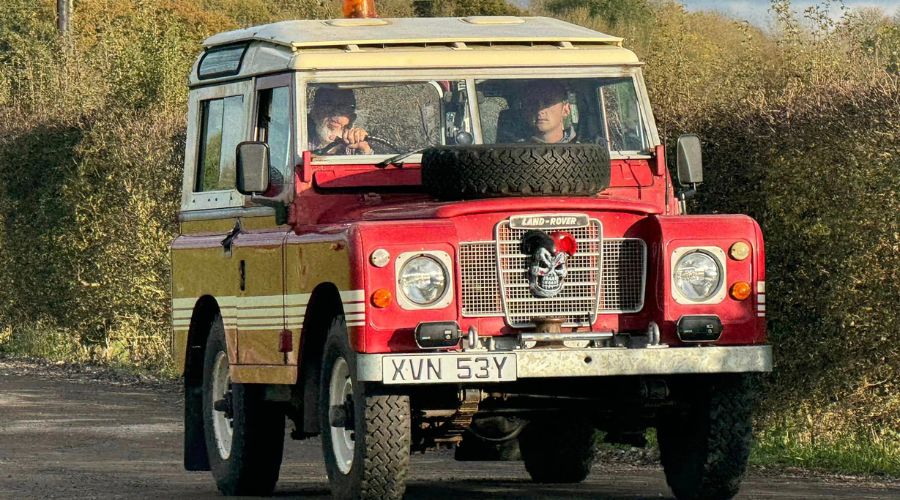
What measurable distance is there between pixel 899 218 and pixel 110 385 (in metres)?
11.4

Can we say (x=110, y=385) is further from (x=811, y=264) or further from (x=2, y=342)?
(x=811, y=264)

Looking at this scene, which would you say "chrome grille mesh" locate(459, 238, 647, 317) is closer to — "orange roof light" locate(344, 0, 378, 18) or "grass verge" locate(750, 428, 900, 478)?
"grass verge" locate(750, 428, 900, 478)

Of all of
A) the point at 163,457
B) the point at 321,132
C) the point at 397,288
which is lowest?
the point at 163,457

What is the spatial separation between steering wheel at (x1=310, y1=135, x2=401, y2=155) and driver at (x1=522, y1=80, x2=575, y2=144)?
75 centimetres

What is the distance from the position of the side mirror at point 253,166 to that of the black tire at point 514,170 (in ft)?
3.35

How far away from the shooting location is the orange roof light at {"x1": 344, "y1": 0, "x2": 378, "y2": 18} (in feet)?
38.9

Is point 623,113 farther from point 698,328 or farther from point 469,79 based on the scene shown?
point 698,328

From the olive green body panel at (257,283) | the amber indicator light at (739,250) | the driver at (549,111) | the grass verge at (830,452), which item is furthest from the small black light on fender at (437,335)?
the grass verge at (830,452)

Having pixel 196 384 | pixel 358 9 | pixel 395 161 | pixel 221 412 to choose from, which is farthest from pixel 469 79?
pixel 196 384

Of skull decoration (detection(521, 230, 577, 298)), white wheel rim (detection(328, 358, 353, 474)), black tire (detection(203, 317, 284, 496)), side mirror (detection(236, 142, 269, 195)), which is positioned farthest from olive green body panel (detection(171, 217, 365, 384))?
skull decoration (detection(521, 230, 577, 298))

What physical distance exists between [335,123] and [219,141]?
5.33ft

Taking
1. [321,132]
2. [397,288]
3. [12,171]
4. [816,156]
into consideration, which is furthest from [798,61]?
[12,171]

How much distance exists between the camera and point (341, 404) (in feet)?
30.8

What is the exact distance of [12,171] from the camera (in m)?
25.4
